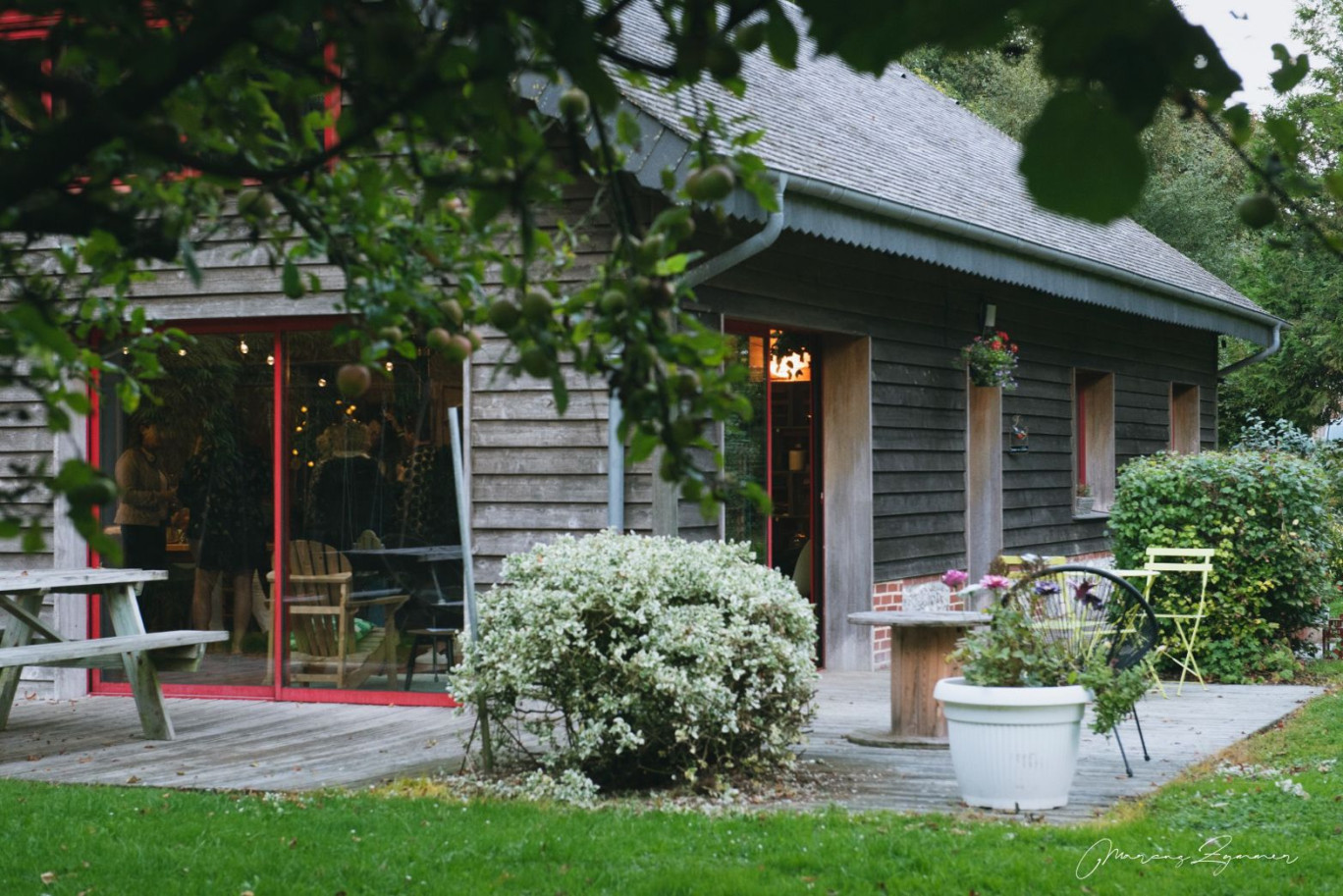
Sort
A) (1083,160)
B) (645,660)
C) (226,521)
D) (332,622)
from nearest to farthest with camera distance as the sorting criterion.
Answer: (1083,160) < (645,660) < (332,622) < (226,521)

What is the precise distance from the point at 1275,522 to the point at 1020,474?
322cm

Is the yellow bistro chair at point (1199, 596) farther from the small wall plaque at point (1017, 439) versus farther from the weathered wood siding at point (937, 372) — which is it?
the small wall plaque at point (1017, 439)

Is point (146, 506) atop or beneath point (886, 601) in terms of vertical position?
atop

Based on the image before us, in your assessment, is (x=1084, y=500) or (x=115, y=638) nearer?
(x=115, y=638)

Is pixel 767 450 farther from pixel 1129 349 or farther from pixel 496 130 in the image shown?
pixel 496 130

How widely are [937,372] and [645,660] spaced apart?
6.11 meters

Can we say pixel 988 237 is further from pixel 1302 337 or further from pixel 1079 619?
pixel 1302 337

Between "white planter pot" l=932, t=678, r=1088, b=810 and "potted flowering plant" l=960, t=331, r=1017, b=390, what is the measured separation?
6.07m

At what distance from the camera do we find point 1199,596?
32.5 feet

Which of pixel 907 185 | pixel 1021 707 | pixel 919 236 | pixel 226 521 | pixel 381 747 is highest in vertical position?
pixel 907 185

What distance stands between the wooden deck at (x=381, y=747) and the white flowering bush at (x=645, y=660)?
45cm

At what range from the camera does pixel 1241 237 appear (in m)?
35.0

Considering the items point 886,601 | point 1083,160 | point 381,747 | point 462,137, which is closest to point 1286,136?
point 1083,160

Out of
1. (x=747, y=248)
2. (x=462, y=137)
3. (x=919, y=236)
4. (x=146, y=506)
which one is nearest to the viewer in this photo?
(x=462, y=137)
